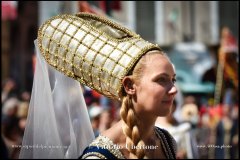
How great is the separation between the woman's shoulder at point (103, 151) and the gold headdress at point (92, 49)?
218 mm

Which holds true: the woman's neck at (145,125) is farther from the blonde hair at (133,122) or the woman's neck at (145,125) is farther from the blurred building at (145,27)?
the blurred building at (145,27)

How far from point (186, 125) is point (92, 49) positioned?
332 centimetres

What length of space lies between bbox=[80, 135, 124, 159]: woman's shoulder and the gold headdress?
0.22 metres

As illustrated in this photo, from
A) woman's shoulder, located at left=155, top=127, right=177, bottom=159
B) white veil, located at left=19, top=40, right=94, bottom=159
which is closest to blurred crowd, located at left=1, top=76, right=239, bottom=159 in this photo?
white veil, located at left=19, top=40, right=94, bottom=159

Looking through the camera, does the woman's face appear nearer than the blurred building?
Yes

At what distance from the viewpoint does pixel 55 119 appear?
3357 millimetres

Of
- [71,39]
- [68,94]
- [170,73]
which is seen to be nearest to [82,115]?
[68,94]

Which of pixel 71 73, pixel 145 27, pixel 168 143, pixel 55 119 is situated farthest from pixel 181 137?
pixel 145 27

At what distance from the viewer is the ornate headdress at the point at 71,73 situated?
9.29 feet

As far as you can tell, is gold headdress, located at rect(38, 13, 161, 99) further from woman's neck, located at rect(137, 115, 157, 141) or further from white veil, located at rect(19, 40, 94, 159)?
white veil, located at rect(19, 40, 94, 159)

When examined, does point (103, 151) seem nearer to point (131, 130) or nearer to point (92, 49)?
point (131, 130)

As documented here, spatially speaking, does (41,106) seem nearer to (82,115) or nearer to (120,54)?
(82,115)

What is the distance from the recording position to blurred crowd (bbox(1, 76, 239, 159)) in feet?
19.4

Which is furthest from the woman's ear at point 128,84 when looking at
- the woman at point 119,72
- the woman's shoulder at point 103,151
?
the woman's shoulder at point 103,151
